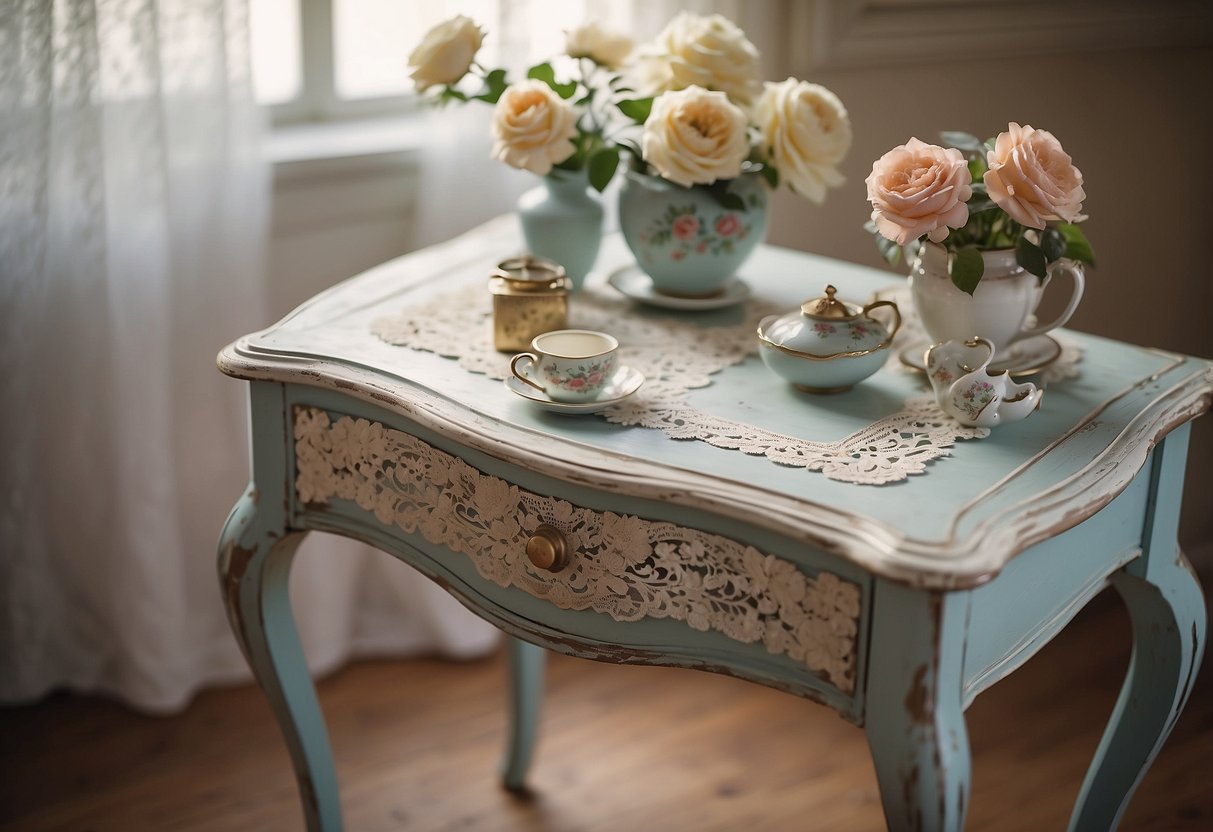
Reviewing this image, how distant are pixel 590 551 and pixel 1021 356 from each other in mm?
500

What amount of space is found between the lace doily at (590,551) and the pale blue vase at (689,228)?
371 millimetres

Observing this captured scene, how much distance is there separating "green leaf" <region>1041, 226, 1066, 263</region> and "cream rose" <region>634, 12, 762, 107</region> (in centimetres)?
36

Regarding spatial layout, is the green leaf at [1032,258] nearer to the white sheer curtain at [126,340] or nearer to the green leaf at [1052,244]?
the green leaf at [1052,244]

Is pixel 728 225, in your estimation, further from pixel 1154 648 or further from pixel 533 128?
pixel 1154 648

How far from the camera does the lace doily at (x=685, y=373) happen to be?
3.52ft

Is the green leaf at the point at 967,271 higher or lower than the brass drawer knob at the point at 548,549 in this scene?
higher

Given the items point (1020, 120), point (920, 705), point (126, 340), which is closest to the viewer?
point (920, 705)

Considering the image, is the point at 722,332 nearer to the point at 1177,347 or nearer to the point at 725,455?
the point at 725,455

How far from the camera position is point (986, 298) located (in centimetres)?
119

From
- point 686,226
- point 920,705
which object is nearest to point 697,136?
point 686,226

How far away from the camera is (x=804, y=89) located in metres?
1.32

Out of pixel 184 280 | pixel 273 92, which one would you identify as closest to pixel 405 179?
pixel 273 92

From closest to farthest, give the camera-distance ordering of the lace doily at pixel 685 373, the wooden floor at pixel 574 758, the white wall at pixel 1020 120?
1. the lace doily at pixel 685 373
2. the wooden floor at pixel 574 758
3. the white wall at pixel 1020 120

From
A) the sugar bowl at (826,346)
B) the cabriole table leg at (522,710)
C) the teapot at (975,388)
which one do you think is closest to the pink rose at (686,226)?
the sugar bowl at (826,346)
